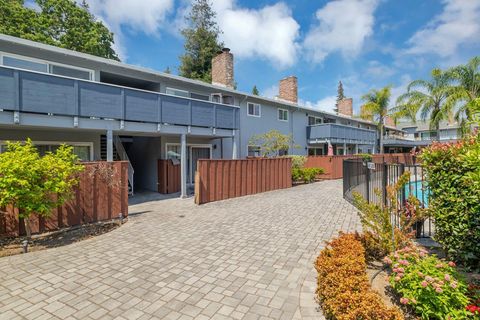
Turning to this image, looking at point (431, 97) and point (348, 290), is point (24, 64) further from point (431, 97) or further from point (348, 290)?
point (431, 97)

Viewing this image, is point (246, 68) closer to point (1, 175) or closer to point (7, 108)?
point (7, 108)

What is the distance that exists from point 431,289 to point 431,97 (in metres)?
25.3

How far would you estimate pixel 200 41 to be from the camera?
39969mm

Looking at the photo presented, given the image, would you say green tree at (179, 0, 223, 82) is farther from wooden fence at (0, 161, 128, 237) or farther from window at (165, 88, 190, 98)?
wooden fence at (0, 161, 128, 237)

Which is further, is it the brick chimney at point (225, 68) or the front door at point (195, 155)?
the brick chimney at point (225, 68)

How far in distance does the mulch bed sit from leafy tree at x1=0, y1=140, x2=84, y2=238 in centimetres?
37

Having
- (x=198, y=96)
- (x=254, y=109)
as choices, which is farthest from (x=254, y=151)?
(x=198, y=96)

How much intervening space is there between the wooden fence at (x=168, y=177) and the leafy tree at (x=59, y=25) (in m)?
19.9

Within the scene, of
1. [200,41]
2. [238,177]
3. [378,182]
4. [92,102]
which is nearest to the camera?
[378,182]

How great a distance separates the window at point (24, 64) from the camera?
32.4 feet

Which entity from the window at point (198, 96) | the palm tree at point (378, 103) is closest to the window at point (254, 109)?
the window at point (198, 96)

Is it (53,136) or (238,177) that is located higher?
(53,136)

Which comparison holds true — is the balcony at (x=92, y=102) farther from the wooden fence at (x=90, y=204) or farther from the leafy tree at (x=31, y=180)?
the wooden fence at (x=90, y=204)

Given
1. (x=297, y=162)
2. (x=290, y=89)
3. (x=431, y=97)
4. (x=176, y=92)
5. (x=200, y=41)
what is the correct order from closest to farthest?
(x=176, y=92) → (x=297, y=162) → (x=431, y=97) → (x=290, y=89) → (x=200, y=41)
